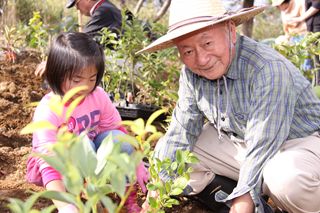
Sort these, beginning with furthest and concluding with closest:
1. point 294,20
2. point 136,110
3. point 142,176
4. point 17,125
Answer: point 294,20 < point 136,110 < point 17,125 < point 142,176

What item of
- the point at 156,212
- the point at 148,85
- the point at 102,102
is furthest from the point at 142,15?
the point at 156,212

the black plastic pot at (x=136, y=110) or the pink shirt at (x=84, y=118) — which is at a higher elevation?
the pink shirt at (x=84, y=118)

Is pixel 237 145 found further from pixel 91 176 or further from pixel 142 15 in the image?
pixel 142 15

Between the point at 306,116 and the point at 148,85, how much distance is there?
4.89ft

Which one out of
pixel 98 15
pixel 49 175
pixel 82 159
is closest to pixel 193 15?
pixel 49 175

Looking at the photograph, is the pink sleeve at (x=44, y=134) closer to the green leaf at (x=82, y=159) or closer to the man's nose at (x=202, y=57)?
the man's nose at (x=202, y=57)

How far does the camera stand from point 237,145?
6.33 ft

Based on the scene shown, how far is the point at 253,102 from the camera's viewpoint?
5.47 feet

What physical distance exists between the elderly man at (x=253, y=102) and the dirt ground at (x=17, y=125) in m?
0.46

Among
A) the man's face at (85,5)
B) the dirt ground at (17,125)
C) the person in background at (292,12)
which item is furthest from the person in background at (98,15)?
the person in background at (292,12)

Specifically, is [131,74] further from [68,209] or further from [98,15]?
[68,209]

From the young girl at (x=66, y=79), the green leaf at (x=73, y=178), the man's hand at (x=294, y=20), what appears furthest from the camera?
the man's hand at (x=294, y=20)

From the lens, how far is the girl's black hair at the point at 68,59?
5.76 feet

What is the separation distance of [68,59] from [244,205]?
78 cm
